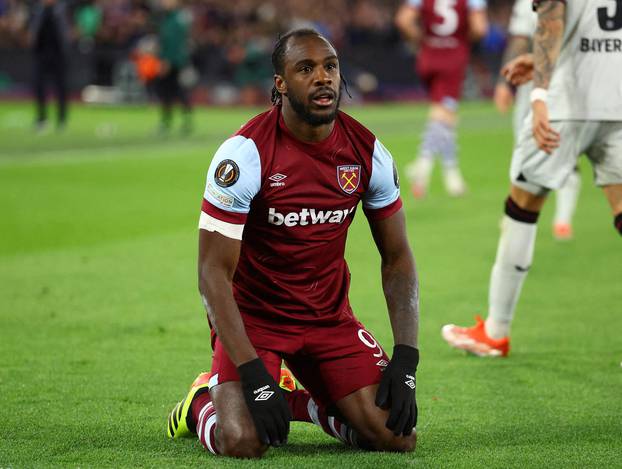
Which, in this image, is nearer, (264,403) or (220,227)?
(264,403)

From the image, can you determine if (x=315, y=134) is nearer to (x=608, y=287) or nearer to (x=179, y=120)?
(x=608, y=287)

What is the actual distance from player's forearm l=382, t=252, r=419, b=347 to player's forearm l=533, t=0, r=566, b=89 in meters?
1.71

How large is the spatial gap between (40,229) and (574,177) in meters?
4.89

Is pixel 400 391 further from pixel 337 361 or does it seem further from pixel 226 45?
pixel 226 45

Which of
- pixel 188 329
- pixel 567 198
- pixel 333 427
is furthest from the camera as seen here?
pixel 567 198

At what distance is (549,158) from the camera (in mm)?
6578

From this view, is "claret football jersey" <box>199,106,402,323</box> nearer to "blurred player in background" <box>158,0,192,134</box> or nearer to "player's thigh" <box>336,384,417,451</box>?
"player's thigh" <box>336,384,417,451</box>

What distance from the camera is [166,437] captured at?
527cm

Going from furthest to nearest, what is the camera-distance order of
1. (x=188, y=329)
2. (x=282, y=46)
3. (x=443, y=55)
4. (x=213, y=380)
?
(x=443, y=55) < (x=188, y=329) < (x=213, y=380) < (x=282, y=46)

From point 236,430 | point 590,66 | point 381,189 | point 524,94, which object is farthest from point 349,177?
point 524,94

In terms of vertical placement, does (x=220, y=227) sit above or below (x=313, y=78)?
below

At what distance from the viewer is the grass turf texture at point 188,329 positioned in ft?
16.8

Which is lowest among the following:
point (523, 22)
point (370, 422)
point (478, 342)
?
point (478, 342)

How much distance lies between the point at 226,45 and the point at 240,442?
92.7 ft
